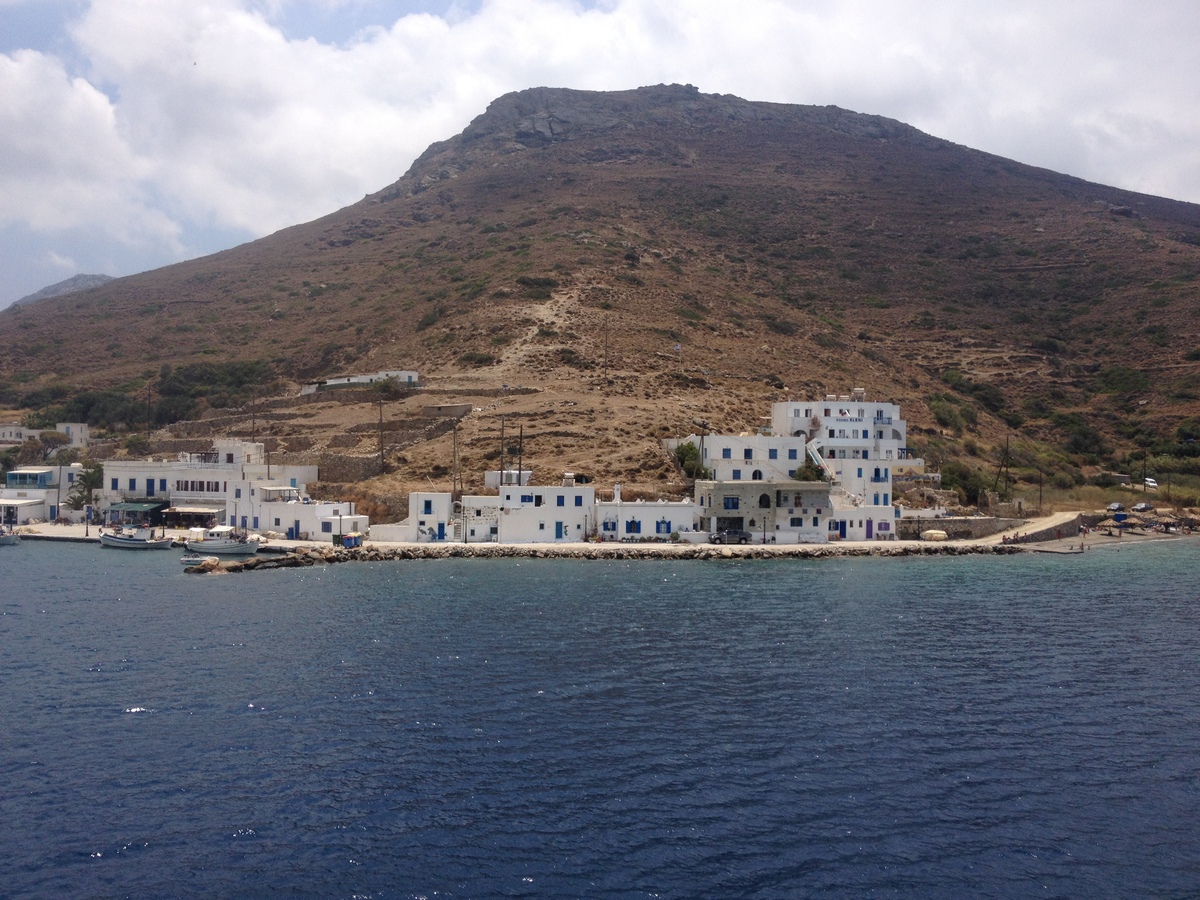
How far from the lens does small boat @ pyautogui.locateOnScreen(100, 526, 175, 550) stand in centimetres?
5553

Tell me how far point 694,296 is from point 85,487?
183 feet

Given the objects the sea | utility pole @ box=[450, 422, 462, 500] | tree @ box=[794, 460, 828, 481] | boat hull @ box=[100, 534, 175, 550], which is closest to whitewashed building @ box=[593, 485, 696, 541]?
tree @ box=[794, 460, 828, 481]

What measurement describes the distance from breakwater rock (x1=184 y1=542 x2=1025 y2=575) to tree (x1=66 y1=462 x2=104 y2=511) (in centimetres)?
2068

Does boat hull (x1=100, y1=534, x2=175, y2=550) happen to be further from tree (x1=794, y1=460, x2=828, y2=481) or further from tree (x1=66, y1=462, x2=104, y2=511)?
tree (x1=794, y1=460, x2=828, y2=481)

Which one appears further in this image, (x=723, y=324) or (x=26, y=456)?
(x=723, y=324)

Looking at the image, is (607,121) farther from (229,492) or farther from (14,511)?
(14,511)

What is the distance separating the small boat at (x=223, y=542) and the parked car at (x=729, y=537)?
23.8 m

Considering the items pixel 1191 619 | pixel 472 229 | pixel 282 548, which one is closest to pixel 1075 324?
pixel 472 229

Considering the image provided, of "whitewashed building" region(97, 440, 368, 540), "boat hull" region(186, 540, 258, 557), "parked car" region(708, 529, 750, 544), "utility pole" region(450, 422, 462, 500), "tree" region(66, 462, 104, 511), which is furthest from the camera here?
"tree" region(66, 462, 104, 511)

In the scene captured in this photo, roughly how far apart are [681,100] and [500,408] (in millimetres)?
122953

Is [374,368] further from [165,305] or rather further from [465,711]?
[465,711]

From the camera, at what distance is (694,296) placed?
9812 cm

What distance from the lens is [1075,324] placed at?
10738 cm

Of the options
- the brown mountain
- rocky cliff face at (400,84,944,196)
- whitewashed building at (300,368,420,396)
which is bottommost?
whitewashed building at (300,368,420,396)
